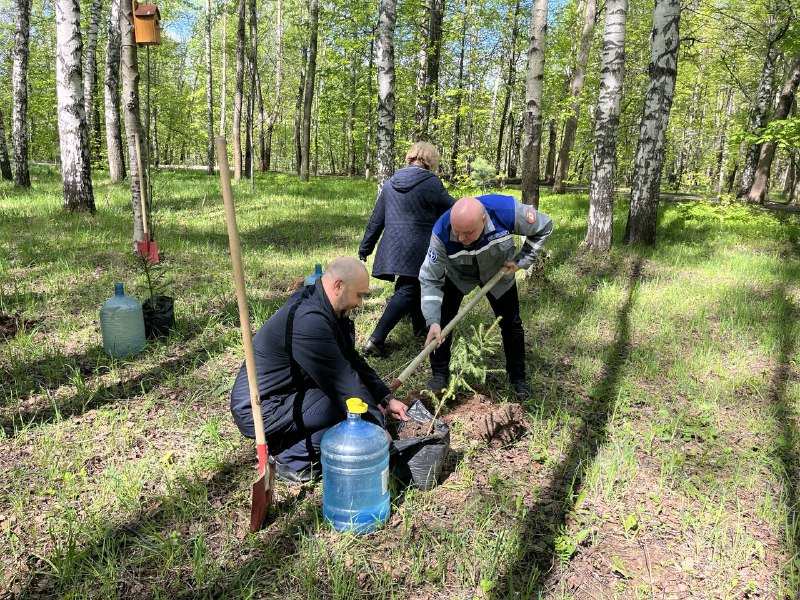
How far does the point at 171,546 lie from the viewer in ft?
8.02

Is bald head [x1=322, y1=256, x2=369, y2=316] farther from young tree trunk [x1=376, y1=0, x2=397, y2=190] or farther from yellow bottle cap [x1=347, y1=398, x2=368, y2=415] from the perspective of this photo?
young tree trunk [x1=376, y1=0, x2=397, y2=190]

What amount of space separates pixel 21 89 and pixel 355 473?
1491 cm

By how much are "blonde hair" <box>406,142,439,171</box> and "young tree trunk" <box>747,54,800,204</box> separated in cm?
1354

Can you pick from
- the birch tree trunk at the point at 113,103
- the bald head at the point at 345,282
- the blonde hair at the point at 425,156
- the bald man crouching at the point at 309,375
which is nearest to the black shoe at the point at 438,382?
the bald man crouching at the point at 309,375

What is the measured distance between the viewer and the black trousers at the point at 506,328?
392 cm

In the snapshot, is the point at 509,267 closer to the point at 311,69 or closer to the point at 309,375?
the point at 309,375

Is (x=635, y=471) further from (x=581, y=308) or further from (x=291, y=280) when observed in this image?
(x=291, y=280)

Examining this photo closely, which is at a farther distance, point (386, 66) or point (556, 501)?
point (386, 66)

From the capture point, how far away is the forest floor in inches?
94.8

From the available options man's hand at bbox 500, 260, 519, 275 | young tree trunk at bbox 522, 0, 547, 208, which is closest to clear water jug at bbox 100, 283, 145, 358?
man's hand at bbox 500, 260, 519, 275

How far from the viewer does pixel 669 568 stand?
2.54 meters

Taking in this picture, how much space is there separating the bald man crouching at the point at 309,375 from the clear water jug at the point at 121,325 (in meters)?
1.95

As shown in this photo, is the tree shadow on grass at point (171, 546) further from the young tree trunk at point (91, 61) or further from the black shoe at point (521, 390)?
the young tree trunk at point (91, 61)

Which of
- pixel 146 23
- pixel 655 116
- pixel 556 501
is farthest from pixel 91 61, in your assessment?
pixel 556 501
